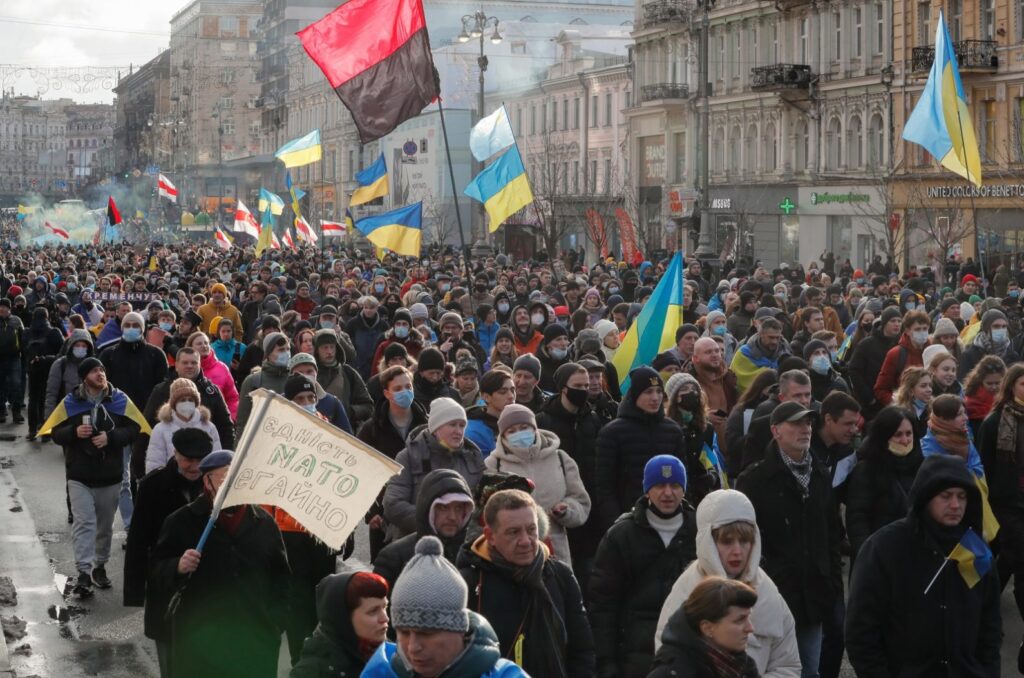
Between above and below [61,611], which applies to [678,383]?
above

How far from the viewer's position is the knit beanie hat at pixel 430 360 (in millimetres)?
10844

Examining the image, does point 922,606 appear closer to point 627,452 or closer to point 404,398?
point 627,452

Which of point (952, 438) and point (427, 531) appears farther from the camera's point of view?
point (952, 438)

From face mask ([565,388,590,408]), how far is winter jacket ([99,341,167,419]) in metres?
5.42

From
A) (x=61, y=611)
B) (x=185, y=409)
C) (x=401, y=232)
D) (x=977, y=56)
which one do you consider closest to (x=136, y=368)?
(x=61, y=611)

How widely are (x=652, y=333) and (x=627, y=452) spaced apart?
5.27 meters

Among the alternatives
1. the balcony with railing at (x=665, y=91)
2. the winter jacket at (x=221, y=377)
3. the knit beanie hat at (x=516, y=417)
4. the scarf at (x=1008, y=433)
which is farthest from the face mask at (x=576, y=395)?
the balcony with railing at (x=665, y=91)

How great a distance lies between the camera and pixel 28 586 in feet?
38.6

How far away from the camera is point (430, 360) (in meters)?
10.9

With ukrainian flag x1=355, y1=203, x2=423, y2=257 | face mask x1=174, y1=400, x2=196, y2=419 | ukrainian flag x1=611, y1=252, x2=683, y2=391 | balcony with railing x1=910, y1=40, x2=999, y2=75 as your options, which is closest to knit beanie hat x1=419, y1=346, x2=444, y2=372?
face mask x1=174, y1=400, x2=196, y2=419

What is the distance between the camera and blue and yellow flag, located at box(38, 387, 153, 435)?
11.4 metres

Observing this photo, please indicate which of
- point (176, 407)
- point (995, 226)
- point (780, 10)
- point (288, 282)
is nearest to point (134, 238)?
point (780, 10)

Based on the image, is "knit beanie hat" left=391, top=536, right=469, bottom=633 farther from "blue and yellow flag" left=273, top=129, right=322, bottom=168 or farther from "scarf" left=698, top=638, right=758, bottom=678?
"blue and yellow flag" left=273, top=129, right=322, bottom=168

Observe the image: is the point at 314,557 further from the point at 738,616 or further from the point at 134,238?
the point at 134,238
